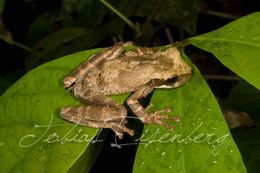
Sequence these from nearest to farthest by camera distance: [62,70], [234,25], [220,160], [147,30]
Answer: [220,160], [234,25], [62,70], [147,30]

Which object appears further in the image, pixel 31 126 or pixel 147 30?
pixel 147 30

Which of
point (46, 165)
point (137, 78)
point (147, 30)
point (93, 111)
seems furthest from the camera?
point (147, 30)

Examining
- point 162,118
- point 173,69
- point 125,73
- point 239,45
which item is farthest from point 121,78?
point 239,45

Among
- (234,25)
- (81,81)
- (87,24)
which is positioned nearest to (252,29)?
(234,25)

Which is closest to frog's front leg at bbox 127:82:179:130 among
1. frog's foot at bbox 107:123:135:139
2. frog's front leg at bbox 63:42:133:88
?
frog's foot at bbox 107:123:135:139

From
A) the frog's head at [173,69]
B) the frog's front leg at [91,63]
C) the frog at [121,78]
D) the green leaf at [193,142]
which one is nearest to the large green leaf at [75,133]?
the green leaf at [193,142]

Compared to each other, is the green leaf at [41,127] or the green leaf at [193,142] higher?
the green leaf at [41,127]

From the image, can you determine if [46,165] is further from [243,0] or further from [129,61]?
[243,0]

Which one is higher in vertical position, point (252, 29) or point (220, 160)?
point (252, 29)

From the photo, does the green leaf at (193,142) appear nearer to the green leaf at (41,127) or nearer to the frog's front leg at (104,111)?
the green leaf at (41,127)
